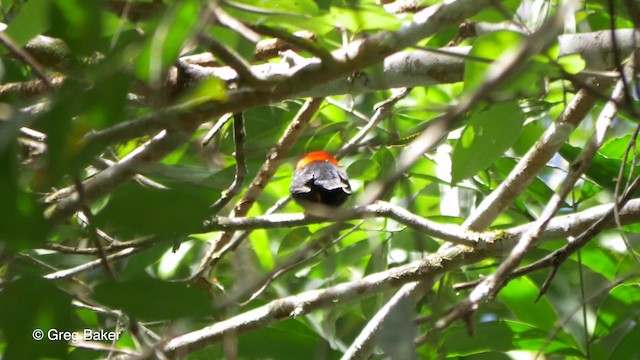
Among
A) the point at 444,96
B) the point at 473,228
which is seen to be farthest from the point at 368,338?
the point at 444,96

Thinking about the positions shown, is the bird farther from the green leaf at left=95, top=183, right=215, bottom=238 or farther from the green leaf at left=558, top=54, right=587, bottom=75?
the green leaf at left=95, top=183, right=215, bottom=238

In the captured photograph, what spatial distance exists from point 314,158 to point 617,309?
3.61ft

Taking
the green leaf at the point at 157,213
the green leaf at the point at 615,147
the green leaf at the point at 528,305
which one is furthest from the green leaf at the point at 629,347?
the green leaf at the point at 157,213

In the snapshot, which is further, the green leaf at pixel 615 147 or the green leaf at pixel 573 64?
the green leaf at pixel 615 147

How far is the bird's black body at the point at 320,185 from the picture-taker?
2598 mm

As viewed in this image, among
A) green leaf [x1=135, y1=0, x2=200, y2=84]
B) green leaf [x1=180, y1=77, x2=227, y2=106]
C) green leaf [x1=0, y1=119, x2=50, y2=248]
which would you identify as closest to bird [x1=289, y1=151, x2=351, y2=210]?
green leaf [x1=180, y1=77, x2=227, y2=106]

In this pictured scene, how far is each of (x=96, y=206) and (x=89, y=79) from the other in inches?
44.1

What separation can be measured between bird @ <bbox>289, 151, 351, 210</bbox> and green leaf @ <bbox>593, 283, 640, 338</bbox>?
877 millimetres

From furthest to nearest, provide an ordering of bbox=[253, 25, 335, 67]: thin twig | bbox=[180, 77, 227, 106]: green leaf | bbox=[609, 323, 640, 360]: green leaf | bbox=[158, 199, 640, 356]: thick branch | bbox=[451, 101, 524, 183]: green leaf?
bbox=[609, 323, 640, 360]: green leaf, bbox=[158, 199, 640, 356]: thick branch, bbox=[451, 101, 524, 183]: green leaf, bbox=[253, 25, 335, 67]: thin twig, bbox=[180, 77, 227, 106]: green leaf

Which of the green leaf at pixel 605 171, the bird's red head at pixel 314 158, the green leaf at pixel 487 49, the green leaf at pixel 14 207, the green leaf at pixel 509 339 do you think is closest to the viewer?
the green leaf at pixel 14 207

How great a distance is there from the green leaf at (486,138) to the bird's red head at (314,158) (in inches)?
36.5

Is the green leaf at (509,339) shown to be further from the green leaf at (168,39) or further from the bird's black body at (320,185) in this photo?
the green leaf at (168,39)

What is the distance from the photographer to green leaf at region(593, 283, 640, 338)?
7.63ft

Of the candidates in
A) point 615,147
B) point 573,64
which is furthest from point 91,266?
point 615,147
